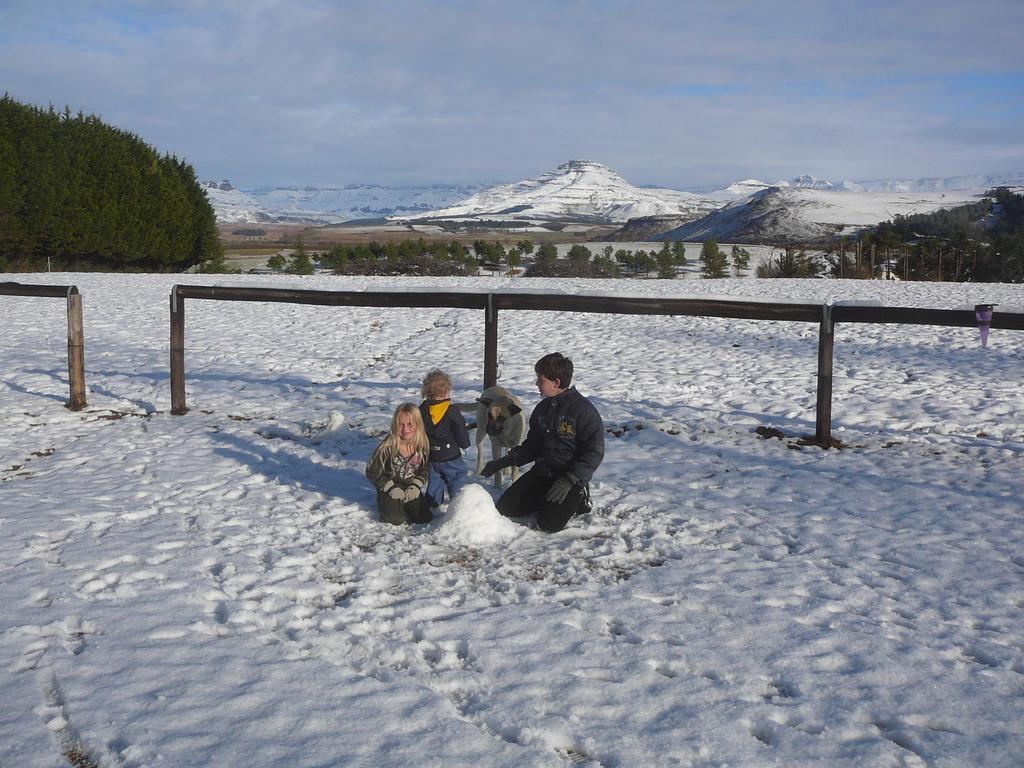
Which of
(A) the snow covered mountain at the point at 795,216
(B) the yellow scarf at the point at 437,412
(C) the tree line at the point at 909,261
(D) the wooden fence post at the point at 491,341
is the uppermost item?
(A) the snow covered mountain at the point at 795,216

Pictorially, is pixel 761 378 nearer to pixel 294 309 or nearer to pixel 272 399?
pixel 272 399

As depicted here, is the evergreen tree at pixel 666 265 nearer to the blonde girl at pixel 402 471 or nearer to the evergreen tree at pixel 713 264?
the evergreen tree at pixel 713 264

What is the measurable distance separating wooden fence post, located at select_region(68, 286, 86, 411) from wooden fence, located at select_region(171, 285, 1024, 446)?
1.07m

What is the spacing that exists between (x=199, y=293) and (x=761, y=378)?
6.50 meters

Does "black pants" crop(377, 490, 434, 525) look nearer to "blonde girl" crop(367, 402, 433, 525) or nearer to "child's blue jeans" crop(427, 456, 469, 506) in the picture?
"blonde girl" crop(367, 402, 433, 525)

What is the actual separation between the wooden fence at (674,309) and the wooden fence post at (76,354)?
42.1 inches

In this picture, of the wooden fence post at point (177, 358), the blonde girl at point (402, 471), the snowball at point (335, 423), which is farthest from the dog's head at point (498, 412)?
the wooden fence post at point (177, 358)

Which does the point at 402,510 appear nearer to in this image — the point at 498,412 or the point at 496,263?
the point at 498,412

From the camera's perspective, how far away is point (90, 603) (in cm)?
453

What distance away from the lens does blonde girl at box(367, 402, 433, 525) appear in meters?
5.76

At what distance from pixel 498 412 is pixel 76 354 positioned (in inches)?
212

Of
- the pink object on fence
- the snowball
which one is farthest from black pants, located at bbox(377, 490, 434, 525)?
the pink object on fence

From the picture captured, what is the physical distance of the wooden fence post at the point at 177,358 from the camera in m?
9.02

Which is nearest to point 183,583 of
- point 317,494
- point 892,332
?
point 317,494
